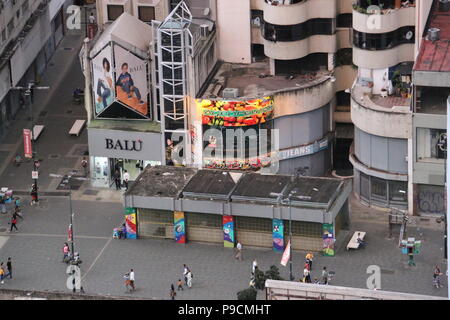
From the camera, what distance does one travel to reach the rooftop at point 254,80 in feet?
463

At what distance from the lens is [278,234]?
5167 inches

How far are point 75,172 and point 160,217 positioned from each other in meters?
16.1

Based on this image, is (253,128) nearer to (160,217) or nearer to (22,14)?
(160,217)

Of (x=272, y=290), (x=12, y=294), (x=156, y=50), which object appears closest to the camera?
(x=272, y=290)

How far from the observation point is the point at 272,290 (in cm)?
9738

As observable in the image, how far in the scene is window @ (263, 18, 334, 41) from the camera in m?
141

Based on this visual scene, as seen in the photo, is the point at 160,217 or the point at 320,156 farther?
the point at 320,156

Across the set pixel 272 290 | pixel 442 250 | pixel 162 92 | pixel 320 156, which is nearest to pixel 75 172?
pixel 162 92

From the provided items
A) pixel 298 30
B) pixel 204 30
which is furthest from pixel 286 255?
pixel 204 30

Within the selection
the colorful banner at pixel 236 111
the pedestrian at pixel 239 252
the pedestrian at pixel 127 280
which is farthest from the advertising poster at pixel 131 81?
the pedestrian at pixel 127 280

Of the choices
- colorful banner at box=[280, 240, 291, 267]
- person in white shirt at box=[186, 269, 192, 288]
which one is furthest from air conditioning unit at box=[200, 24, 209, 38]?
colorful banner at box=[280, 240, 291, 267]

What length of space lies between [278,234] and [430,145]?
15.6 metres

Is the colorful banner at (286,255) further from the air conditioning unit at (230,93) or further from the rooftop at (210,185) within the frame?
the air conditioning unit at (230,93)

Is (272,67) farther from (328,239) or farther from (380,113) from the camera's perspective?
(328,239)
